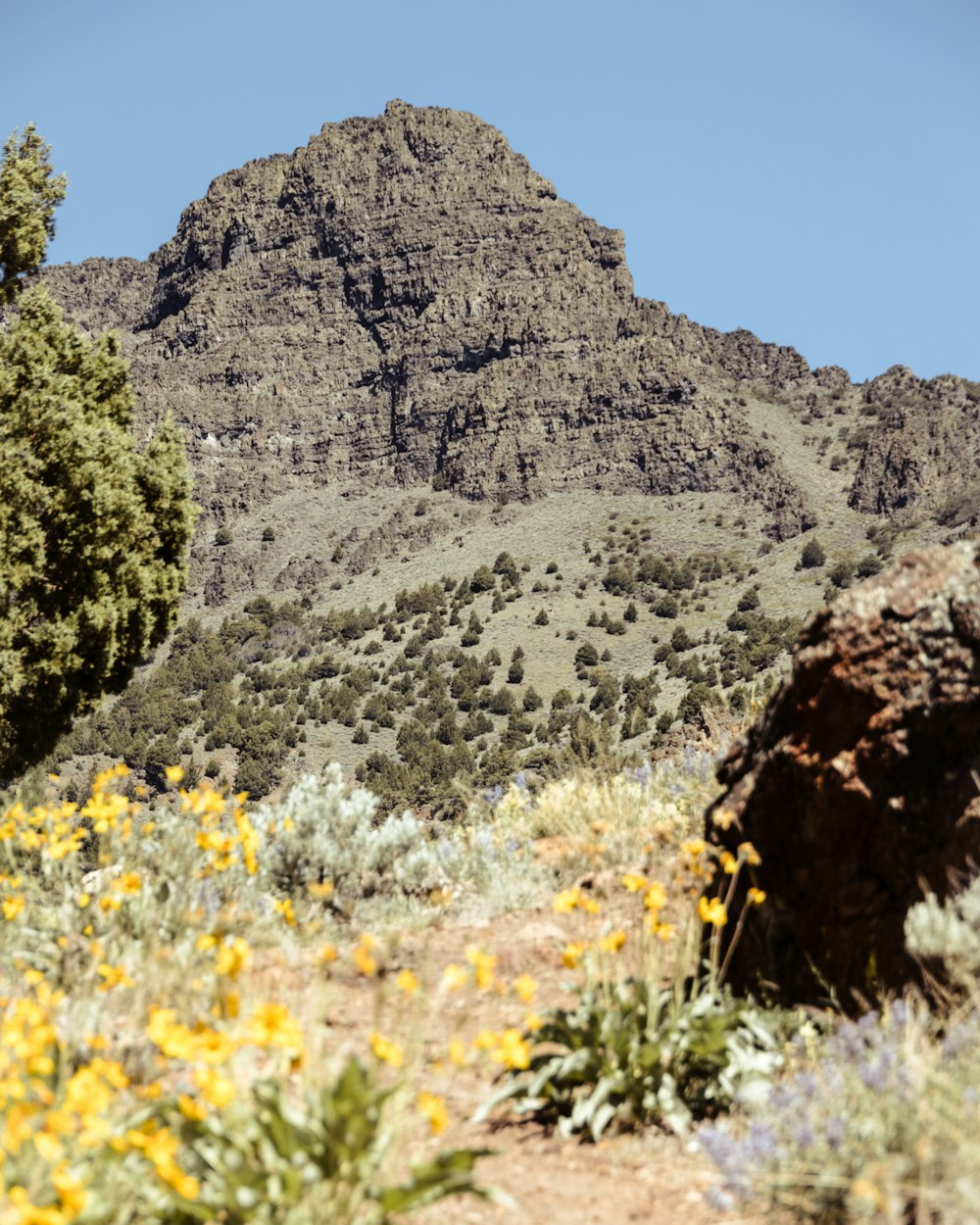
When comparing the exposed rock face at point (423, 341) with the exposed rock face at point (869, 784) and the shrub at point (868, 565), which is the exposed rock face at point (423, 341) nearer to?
the shrub at point (868, 565)

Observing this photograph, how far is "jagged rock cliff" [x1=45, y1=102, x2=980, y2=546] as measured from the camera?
326 feet

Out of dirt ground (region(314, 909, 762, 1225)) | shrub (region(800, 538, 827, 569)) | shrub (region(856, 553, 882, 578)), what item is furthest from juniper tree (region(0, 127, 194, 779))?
shrub (region(800, 538, 827, 569))

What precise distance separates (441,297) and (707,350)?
3008cm

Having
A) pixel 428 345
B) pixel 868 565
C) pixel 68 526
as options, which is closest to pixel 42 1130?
pixel 68 526

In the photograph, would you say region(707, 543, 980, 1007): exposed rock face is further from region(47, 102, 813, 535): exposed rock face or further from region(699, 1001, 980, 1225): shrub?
region(47, 102, 813, 535): exposed rock face

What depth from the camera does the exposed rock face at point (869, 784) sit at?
4312mm

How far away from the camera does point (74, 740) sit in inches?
2771

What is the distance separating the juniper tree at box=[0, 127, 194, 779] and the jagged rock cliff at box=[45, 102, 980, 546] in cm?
7582

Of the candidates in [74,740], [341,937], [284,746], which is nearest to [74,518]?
[341,937]

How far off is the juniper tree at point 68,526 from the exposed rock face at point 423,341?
76757 millimetres

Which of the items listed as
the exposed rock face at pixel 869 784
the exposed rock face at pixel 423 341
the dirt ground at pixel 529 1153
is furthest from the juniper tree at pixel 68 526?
the exposed rock face at pixel 423 341

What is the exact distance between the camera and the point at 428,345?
11800cm

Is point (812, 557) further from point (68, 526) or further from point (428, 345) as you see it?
point (68, 526)

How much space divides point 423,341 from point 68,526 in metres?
110
